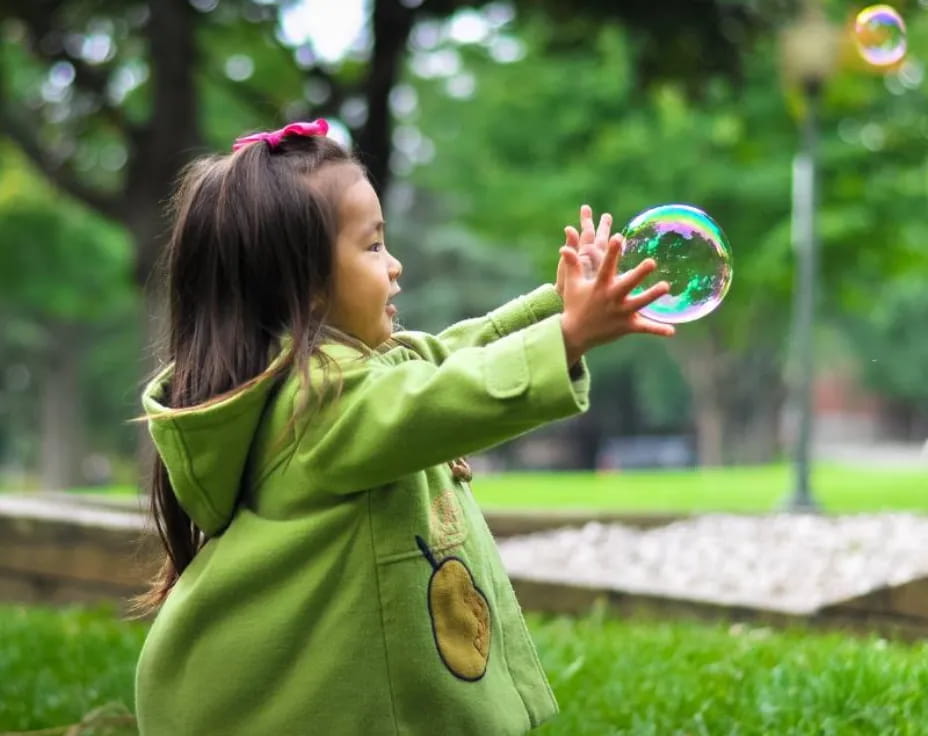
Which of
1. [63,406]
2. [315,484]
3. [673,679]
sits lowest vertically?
Result: [63,406]

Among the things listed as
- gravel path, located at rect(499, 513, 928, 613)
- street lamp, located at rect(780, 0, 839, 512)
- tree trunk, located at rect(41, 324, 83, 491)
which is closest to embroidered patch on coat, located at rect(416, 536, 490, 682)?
gravel path, located at rect(499, 513, 928, 613)

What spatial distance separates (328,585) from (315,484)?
161mm

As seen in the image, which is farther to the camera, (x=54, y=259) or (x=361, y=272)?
(x=54, y=259)

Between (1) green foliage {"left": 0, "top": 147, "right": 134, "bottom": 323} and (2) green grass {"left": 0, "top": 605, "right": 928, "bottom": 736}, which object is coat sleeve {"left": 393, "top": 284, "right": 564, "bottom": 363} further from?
(1) green foliage {"left": 0, "top": 147, "right": 134, "bottom": 323}

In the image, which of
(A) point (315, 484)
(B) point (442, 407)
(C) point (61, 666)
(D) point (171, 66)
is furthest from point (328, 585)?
(D) point (171, 66)

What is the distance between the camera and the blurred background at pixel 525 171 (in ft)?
30.6

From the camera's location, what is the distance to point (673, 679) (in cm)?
400

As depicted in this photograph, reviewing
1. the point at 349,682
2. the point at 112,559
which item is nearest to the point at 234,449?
the point at 349,682

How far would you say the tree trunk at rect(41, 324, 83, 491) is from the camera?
2928cm

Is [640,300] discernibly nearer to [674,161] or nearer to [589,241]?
[589,241]

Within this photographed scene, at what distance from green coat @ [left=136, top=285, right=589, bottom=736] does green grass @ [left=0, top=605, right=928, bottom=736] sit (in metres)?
1.44

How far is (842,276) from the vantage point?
71.6 ft

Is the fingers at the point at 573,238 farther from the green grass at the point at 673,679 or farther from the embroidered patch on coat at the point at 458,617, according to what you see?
the green grass at the point at 673,679

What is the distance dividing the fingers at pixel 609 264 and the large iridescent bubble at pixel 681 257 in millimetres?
393
